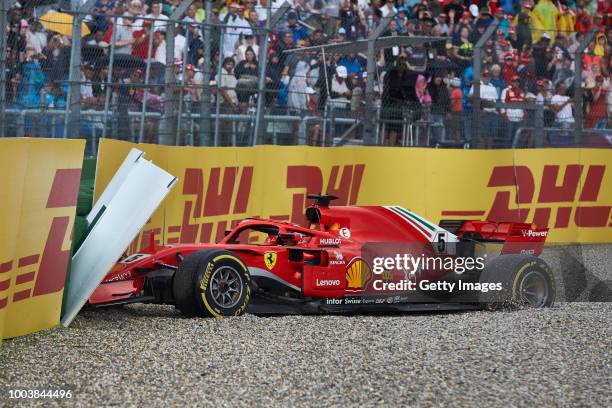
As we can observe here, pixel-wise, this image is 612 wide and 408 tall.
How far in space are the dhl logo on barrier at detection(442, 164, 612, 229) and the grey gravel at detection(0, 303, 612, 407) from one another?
5628 mm

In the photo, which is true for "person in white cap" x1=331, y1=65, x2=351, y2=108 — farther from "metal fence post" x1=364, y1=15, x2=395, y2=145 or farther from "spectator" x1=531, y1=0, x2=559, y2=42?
"spectator" x1=531, y1=0, x2=559, y2=42

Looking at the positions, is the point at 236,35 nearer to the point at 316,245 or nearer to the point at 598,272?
the point at 316,245

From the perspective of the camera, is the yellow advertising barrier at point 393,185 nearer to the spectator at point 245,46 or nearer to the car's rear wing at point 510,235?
the spectator at point 245,46

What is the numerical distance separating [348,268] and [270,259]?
0.65m

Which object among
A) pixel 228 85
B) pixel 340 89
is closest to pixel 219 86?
pixel 228 85

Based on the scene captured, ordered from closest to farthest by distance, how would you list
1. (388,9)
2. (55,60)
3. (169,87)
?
(55,60), (169,87), (388,9)

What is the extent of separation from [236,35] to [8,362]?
6258mm

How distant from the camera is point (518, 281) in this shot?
334 inches

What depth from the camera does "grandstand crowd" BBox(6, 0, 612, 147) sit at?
9992mm

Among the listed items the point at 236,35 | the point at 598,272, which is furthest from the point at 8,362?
the point at 598,272

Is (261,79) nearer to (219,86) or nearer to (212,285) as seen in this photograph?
(219,86)

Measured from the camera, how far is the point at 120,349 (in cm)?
607

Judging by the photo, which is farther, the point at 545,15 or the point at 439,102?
the point at 545,15

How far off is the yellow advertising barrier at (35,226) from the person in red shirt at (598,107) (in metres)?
8.56
